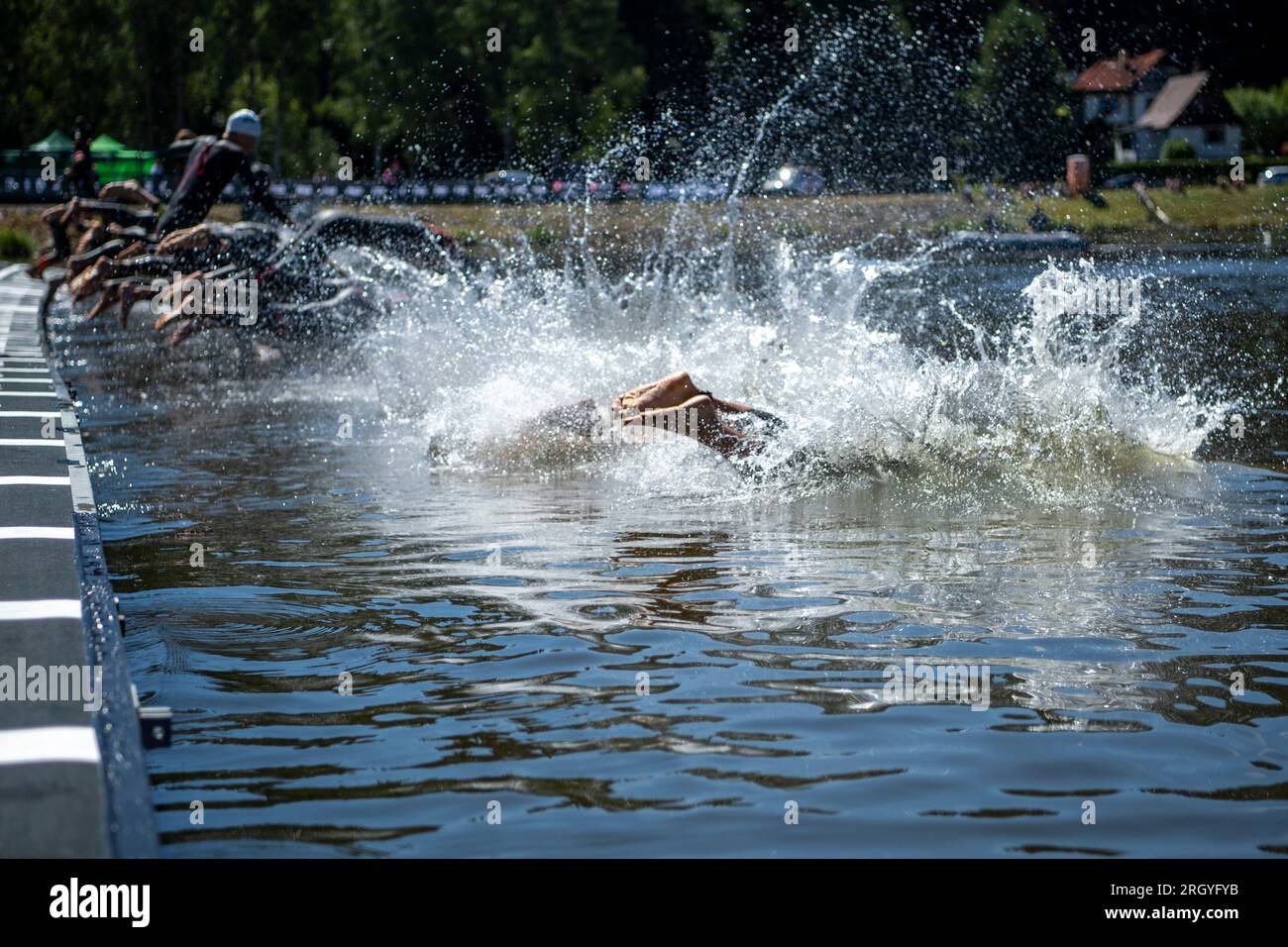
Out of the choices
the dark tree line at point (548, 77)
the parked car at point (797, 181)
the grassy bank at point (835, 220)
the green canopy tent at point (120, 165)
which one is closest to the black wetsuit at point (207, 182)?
the grassy bank at point (835, 220)

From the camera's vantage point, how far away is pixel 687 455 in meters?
10.7

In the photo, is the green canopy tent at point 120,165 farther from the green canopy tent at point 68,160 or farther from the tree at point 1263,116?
the tree at point 1263,116

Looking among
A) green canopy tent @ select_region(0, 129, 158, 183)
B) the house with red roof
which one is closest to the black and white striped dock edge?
green canopy tent @ select_region(0, 129, 158, 183)

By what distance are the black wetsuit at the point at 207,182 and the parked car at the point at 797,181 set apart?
28.8 metres

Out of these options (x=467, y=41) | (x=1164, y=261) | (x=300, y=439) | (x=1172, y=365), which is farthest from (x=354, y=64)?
(x=300, y=439)

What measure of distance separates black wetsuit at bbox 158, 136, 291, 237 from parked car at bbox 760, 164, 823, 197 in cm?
2884

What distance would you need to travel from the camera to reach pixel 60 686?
191 inches

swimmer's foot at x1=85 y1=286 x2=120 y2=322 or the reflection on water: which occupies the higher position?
swimmer's foot at x1=85 y1=286 x2=120 y2=322

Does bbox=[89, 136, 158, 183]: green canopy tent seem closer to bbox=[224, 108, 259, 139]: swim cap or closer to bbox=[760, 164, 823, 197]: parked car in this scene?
bbox=[760, 164, 823, 197]: parked car

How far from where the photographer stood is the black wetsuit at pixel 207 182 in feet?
50.9

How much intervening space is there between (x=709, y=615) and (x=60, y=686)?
9.28ft

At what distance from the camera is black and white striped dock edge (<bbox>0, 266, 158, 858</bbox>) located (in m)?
3.82
